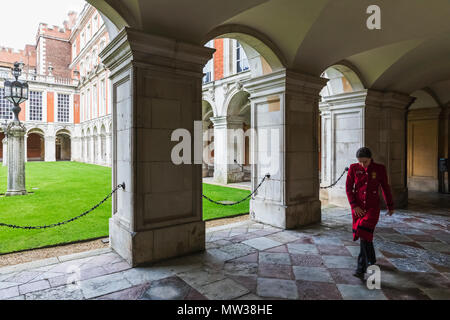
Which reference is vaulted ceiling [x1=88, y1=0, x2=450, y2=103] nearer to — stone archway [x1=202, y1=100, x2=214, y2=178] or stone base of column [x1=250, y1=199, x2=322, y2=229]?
stone base of column [x1=250, y1=199, x2=322, y2=229]

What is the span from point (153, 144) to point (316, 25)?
10.9 ft

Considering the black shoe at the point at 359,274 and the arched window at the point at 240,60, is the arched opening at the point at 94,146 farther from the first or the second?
the black shoe at the point at 359,274

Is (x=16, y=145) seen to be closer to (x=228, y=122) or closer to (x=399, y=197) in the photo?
(x=228, y=122)

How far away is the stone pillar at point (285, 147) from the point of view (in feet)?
17.6

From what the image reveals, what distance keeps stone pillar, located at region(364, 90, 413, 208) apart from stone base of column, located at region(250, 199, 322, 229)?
2725 mm

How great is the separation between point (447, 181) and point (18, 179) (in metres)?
14.8

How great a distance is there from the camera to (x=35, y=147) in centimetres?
3684

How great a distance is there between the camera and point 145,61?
3.67m

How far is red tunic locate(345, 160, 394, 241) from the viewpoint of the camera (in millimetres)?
3080

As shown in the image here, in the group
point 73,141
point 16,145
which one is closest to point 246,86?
point 16,145

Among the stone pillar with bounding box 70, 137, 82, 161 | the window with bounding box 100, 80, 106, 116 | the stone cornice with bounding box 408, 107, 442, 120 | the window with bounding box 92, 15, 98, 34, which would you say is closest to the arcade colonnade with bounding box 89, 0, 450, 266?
the stone cornice with bounding box 408, 107, 442, 120
